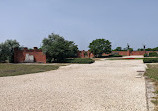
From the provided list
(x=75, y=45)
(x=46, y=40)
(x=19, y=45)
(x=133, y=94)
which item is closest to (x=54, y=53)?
(x=46, y=40)

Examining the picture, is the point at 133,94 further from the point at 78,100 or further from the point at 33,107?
the point at 33,107

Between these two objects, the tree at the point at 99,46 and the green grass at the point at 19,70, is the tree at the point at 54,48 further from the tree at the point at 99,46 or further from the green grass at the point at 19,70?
the tree at the point at 99,46

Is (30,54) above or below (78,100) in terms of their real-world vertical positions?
above

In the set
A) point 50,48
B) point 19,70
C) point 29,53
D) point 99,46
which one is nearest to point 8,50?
point 29,53

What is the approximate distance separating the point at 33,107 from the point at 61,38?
24.2 metres

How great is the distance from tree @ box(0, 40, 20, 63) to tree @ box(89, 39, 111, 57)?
2084 centimetres

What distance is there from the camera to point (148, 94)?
20.9 feet

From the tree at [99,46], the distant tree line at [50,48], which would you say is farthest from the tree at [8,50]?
the tree at [99,46]

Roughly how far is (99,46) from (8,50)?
23.5 meters

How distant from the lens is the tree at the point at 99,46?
45.0 m

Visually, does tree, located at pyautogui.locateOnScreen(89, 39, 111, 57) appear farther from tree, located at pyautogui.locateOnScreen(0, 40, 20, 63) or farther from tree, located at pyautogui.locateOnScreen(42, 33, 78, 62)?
tree, located at pyautogui.locateOnScreen(0, 40, 20, 63)

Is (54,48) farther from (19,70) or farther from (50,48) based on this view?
(19,70)

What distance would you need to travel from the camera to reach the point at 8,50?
95.9 ft

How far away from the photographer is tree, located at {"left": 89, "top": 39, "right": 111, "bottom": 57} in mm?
44969
